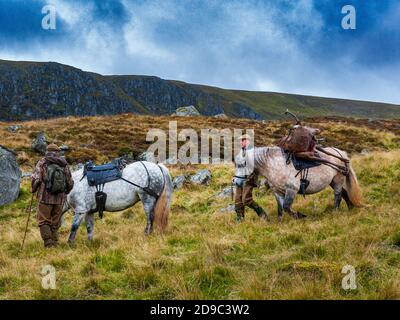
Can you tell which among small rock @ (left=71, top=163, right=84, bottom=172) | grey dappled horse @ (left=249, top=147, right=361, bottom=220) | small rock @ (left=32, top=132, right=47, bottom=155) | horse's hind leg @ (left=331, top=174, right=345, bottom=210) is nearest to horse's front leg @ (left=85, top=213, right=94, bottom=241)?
grey dappled horse @ (left=249, top=147, right=361, bottom=220)

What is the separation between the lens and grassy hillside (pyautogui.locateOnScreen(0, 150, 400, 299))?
212 inches

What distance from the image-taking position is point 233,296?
17.2 feet

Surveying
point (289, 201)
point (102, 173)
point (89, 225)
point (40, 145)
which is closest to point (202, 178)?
point (289, 201)

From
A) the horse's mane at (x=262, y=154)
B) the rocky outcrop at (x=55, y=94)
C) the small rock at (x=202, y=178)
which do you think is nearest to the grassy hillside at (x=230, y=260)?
the horse's mane at (x=262, y=154)

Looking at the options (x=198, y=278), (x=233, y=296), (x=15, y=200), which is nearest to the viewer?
(x=233, y=296)

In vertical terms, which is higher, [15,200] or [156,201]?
[156,201]

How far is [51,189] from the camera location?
923cm

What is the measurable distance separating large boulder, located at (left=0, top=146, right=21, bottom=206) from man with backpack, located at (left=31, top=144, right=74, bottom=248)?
299 inches

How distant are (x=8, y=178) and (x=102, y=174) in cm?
850
